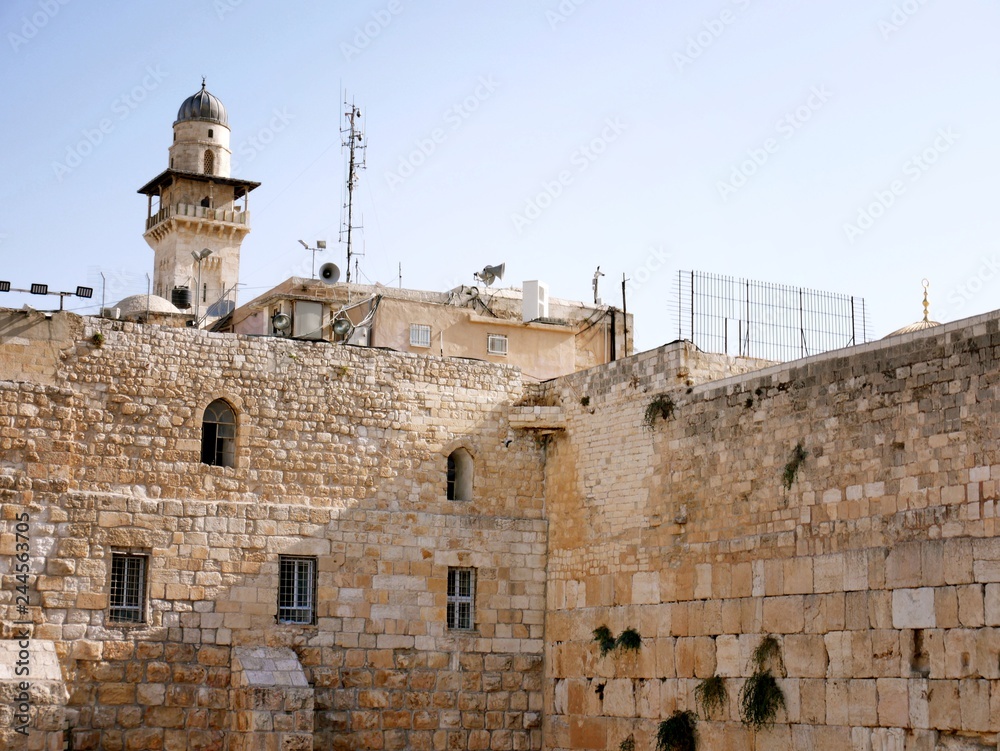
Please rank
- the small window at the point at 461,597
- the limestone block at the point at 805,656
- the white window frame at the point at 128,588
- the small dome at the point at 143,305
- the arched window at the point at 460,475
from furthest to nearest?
the small dome at the point at 143,305 → the arched window at the point at 460,475 → the small window at the point at 461,597 → the white window frame at the point at 128,588 → the limestone block at the point at 805,656

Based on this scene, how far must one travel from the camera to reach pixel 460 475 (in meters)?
18.9

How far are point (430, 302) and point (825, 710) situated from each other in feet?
37.7

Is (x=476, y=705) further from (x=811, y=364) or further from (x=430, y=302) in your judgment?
(x=430, y=302)

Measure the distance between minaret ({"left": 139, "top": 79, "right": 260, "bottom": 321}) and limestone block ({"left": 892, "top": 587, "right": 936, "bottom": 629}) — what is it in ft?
91.5

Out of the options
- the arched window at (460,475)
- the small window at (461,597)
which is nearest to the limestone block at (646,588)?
the small window at (461,597)

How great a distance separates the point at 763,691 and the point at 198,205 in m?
28.1

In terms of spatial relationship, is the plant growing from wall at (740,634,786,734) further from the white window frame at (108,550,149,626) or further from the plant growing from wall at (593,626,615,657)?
→ the white window frame at (108,550,149,626)

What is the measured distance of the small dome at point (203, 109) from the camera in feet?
131

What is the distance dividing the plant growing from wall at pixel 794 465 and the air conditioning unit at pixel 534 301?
29.7 ft

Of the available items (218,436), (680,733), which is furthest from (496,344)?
(680,733)

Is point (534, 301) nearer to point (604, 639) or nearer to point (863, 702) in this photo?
point (604, 639)

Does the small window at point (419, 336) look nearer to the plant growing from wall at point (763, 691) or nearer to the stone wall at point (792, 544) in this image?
the stone wall at point (792, 544)

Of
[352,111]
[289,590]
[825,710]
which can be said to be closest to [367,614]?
[289,590]

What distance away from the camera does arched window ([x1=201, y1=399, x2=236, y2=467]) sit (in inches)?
682
